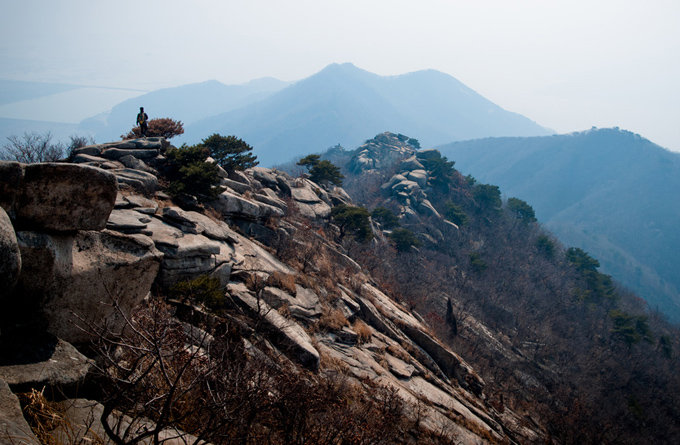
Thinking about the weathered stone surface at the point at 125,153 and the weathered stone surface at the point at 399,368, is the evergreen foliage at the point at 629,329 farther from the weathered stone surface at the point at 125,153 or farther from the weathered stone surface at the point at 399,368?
the weathered stone surface at the point at 125,153

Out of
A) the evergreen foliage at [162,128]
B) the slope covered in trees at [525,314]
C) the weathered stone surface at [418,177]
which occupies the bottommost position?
the slope covered in trees at [525,314]

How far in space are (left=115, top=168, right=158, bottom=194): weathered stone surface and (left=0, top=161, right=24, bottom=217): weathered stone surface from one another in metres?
8.42

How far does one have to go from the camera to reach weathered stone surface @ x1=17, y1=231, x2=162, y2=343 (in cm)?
418

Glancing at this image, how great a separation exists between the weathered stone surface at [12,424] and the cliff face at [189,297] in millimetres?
37

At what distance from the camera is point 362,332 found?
489 inches

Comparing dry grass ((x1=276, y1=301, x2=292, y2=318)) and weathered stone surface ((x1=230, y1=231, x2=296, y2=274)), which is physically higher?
weathered stone surface ((x1=230, y1=231, x2=296, y2=274))

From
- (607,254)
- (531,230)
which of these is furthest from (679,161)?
(531,230)

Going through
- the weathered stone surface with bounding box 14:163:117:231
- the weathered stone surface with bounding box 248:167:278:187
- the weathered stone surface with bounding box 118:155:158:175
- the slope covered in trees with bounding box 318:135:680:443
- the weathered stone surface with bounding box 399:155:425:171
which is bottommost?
the slope covered in trees with bounding box 318:135:680:443

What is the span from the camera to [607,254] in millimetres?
130250

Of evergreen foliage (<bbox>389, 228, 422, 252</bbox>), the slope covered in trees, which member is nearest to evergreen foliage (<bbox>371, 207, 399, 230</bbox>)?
evergreen foliage (<bbox>389, 228, 422, 252</bbox>)

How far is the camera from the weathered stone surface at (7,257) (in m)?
3.20

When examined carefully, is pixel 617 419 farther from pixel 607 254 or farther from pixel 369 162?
pixel 607 254

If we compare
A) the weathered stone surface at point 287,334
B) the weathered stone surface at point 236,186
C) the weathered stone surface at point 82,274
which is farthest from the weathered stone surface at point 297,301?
the weathered stone surface at point 236,186

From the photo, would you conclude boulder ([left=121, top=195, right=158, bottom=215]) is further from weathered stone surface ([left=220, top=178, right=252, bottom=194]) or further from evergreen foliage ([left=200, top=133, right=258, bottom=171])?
evergreen foliage ([left=200, top=133, right=258, bottom=171])
